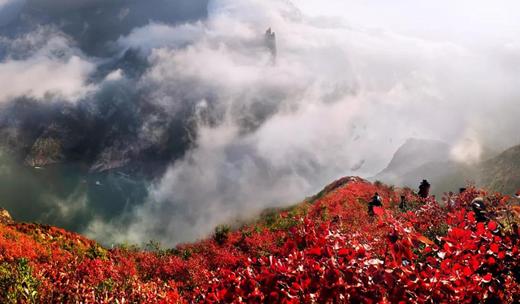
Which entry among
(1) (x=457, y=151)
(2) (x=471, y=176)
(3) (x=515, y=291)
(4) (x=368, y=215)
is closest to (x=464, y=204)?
(4) (x=368, y=215)

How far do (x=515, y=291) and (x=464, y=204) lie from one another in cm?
1146

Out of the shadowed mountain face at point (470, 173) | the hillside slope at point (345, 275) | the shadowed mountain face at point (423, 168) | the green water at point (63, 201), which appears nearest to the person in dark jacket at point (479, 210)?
the hillside slope at point (345, 275)

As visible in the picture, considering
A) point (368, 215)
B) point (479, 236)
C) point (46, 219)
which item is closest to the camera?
point (479, 236)

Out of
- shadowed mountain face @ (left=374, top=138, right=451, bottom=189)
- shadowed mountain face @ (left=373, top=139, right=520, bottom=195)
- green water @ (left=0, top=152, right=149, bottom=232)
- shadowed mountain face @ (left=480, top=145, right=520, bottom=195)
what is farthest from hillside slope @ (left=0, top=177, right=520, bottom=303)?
shadowed mountain face @ (left=374, top=138, right=451, bottom=189)

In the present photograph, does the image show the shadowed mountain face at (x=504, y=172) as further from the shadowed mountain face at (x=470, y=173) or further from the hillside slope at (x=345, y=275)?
the hillside slope at (x=345, y=275)

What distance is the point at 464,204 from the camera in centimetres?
1703

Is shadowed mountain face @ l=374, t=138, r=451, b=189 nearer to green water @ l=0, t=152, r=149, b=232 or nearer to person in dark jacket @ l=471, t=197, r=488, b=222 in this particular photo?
green water @ l=0, t=152, r=149, b=232

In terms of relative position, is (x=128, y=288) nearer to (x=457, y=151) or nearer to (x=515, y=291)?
(x=515, y=291)

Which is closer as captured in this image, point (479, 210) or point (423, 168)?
point (479, 210)

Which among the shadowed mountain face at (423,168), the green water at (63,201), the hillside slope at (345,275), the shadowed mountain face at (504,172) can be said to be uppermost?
the green water at (63,201)

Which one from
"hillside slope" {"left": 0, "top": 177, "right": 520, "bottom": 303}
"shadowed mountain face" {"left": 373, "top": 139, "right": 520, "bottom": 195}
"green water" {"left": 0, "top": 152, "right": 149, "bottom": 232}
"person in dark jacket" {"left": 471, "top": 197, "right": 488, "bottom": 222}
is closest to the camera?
"hillside slope" {"left": 0, "top": 177, "right": 520, "bottom": 303}

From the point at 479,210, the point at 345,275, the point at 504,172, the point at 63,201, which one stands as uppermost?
the point at 63,201

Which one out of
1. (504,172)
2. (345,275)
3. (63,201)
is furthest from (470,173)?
(63,201)

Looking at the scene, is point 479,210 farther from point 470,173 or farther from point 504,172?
point 470,173
